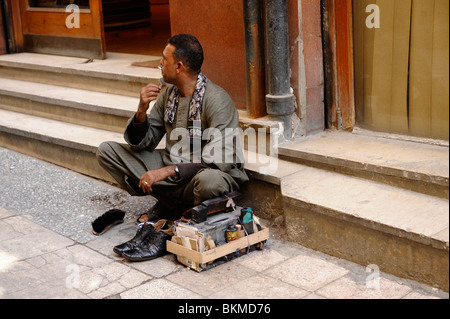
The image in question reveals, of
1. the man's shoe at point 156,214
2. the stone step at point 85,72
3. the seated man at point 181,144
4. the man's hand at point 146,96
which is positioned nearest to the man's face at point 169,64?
the seated man at point 181,144

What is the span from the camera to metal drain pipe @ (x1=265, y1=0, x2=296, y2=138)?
192 inches

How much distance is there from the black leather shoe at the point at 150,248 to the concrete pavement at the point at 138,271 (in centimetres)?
5

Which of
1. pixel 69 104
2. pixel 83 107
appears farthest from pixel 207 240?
pixel 69 104

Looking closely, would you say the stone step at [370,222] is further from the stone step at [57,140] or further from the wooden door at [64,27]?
the wooden door at [64,27]

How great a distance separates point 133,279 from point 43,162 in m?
2.95

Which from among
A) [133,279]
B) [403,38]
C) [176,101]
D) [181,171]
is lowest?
[133,279]

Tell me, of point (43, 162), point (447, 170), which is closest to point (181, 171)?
point (447, 170)

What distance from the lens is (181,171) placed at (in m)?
4.51

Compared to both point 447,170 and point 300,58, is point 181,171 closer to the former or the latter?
point 300,58

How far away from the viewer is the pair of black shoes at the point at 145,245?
433cm

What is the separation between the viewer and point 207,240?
4164mm

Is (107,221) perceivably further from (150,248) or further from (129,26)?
(129,26)

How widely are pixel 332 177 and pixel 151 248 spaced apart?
1.35m

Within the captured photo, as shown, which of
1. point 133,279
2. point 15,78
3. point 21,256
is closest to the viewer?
point 133,279
